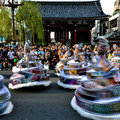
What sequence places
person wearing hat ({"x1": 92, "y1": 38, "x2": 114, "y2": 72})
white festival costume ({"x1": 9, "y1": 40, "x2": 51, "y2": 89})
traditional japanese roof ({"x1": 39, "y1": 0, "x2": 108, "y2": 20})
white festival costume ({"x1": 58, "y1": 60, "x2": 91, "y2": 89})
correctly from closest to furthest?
person wearing hat ({"x1": 92, "y1": 38, "x2": 114, "y2": 72}), white festival costume ({"x1": 9, "y1": 40, "x2": 51, "y2": 89}), white festival costume ({"x1": 58, "y1": 60, "x2": 91, "y2": 89}), traditional japanese roof ({"x1": 39, "y1": 0, "x2": 108, "y2": 20})

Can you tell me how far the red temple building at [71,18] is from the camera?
19819 mm

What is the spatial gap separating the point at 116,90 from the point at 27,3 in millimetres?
14484

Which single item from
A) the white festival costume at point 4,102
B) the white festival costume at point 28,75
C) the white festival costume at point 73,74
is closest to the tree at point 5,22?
the white festival costume at point 28,75

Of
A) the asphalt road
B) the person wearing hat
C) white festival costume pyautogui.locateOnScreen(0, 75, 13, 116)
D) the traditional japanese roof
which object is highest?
the traditional japanese roof

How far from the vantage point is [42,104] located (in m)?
4.53

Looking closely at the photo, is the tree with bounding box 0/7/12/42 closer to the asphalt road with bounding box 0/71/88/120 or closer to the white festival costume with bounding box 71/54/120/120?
the asphalt road with bounding box 0/71/88/120

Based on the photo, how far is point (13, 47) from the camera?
10.6 m

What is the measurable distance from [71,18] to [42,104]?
1553cm

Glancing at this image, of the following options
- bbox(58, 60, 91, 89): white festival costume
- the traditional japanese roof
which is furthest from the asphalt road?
the traditional japanese roof

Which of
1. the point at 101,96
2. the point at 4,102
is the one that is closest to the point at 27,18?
the point at 4,102

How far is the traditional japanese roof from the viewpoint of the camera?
21.3 m

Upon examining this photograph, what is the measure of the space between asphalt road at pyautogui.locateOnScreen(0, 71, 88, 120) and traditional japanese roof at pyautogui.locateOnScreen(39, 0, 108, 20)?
16.6 meters

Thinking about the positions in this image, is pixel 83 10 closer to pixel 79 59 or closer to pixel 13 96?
pixel 79 59

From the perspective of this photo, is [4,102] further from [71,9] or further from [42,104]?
[71,9]
